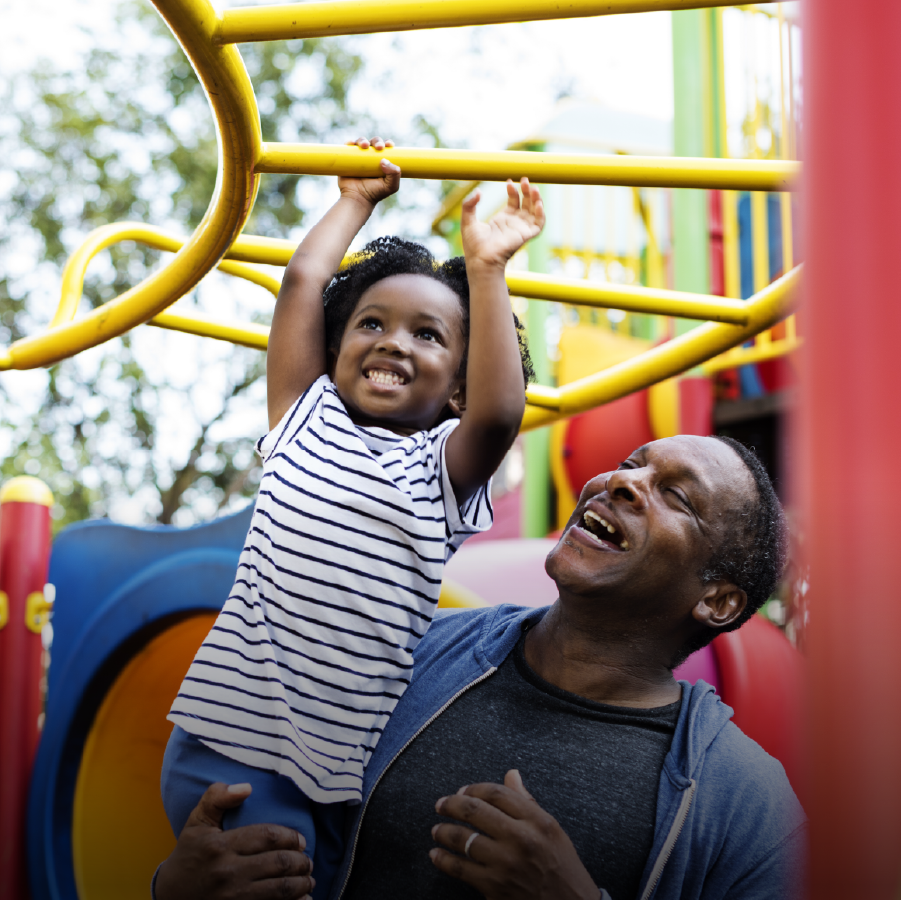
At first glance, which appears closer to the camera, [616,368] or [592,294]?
[592,294]

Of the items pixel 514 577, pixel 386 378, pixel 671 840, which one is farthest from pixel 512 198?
pixel 514 577

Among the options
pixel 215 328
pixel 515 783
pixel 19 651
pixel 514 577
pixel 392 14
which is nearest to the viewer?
pixel 392 14

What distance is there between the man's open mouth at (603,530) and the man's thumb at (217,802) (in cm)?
51

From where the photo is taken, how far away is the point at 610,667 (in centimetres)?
120

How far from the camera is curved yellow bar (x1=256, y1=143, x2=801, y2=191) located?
3.53ft

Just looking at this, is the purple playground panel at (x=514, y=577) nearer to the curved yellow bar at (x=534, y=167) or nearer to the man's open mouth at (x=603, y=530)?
the man's open mouth at (x=603, y=530)

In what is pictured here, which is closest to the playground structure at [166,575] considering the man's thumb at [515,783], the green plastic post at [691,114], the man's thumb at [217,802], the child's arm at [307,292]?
the child's arm at [307,292]

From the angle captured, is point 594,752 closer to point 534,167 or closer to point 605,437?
point 534,167

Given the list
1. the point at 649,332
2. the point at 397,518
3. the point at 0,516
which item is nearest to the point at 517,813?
the point at 397,518

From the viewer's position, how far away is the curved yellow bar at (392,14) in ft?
2.98

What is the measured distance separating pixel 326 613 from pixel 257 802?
0.22 meters

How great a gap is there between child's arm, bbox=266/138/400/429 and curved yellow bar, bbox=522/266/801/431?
0.49 metres

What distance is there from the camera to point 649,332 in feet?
13.8

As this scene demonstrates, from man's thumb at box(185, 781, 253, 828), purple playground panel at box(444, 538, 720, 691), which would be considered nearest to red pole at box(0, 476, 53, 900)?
purple playground panel at box(444, 538, 720, 691)
